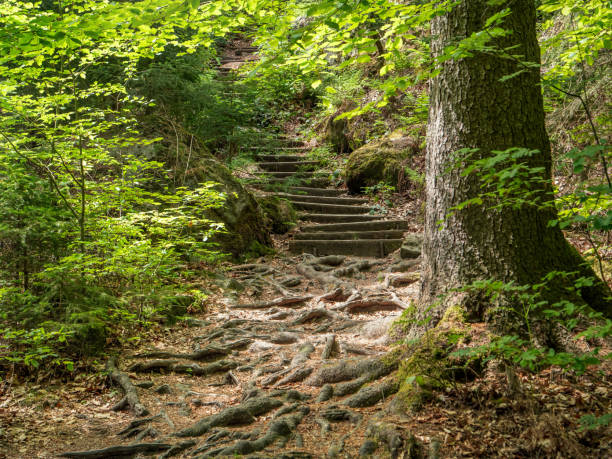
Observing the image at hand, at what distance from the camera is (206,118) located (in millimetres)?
10633

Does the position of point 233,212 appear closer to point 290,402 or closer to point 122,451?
point 290,402

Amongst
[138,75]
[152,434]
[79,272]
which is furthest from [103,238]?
[138,75]

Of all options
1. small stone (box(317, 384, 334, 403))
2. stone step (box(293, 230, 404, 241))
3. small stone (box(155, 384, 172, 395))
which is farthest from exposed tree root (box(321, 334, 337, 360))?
stone step (box(293, 230, 404, 241))

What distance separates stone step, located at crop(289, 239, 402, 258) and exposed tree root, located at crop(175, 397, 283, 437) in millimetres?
6370

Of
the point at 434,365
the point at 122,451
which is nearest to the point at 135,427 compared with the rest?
the point at 122,451

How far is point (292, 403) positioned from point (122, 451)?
1.37 meters

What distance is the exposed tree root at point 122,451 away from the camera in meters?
3.10

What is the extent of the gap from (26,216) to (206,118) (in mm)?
6713

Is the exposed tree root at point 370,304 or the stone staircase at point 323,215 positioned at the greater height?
the stone staircase at point 323,215

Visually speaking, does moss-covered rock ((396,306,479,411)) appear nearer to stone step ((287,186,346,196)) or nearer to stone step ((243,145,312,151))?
stone step ((287,186,346,196))

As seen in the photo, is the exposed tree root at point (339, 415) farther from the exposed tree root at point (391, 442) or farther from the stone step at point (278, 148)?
the stone step at point (278, 148)

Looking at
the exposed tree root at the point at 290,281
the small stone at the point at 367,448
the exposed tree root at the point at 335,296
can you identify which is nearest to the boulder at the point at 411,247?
the exposed tree root at the point at 335,296

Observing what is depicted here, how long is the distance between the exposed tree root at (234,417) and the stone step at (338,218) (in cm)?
775

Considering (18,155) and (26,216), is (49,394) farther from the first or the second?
(18,155)
